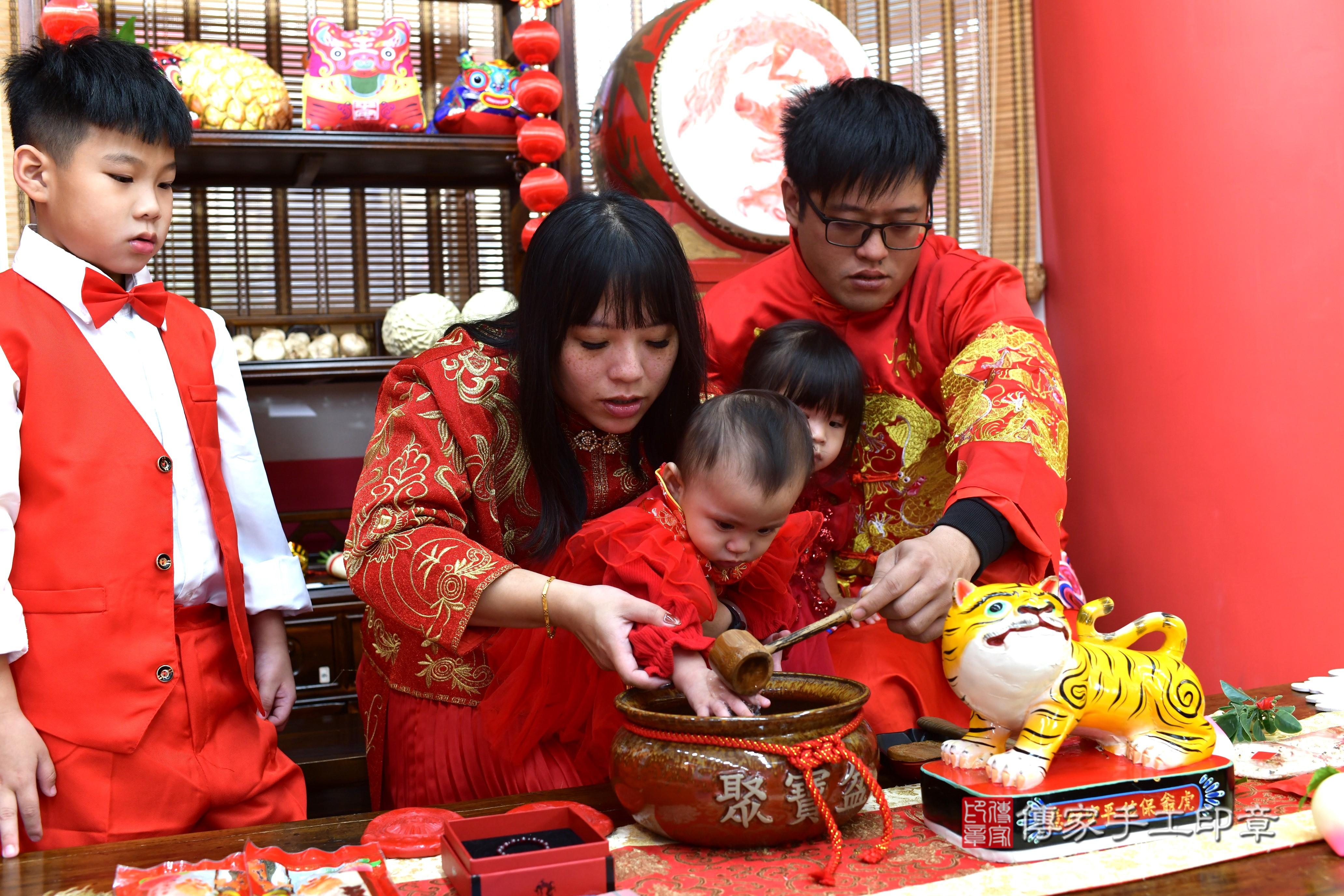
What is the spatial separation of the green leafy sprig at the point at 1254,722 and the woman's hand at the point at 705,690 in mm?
600

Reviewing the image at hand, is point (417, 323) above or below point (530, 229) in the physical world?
below

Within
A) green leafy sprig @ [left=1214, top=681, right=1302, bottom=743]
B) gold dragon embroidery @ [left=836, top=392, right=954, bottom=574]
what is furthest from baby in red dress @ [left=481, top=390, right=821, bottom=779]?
→ green leafy sprig @ [left=1214, top=681, right=1302, bottom=743]

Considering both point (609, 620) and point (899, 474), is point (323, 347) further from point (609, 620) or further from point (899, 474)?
point (609, 620)

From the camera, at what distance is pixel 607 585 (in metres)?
1.29

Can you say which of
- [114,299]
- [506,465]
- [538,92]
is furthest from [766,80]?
[114,299]

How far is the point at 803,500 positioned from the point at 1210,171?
4.04ft

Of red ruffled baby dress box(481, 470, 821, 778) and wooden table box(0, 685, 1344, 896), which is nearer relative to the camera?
wooden table box(0, 685, 1344, 896)

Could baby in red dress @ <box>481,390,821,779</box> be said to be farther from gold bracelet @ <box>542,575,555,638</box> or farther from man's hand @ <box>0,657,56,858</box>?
man's hand @ <box>0,657,56,858</box>

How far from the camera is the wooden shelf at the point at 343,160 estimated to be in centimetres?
247

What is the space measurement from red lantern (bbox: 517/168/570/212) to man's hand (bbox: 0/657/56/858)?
1.49 metres

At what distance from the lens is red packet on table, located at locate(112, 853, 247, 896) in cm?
95

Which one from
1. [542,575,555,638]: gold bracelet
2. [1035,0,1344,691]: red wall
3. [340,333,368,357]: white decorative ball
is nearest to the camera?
[542,575,555,638]: gold bracelet

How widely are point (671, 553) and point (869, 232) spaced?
0.75m

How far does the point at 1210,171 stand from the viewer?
95.3 inches
